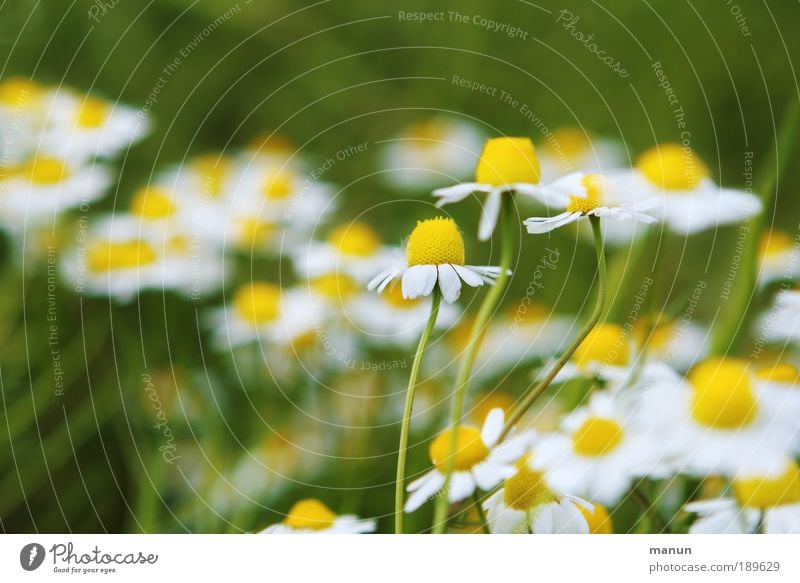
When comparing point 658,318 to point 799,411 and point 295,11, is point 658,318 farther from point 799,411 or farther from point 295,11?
point 295,11

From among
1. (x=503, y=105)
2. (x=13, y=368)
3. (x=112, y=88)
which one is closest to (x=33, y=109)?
(x=112, y=88)

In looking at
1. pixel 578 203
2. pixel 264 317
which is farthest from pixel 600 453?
pixel 264 317

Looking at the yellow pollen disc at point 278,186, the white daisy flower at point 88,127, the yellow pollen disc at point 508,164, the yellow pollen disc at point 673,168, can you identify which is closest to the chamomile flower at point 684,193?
the yellow pollen disc at point 673,168

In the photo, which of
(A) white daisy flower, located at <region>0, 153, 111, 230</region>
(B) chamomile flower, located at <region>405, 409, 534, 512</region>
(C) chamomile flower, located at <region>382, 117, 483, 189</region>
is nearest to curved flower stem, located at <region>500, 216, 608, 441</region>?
(B) chamomile flower, located at <region>405, 409, 534, 512</region>

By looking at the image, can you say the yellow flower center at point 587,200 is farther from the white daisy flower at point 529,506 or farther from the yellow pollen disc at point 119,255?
the yellow pollen disc at point 119,255

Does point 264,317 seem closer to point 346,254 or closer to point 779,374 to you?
point 346,254
